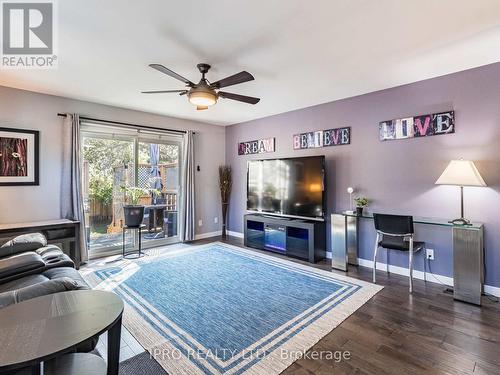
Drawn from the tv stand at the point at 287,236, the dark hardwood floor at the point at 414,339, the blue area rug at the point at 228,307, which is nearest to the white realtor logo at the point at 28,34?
the blue area rug at the point at 228,307

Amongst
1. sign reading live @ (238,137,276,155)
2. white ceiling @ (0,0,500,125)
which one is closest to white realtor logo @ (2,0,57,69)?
white ceiling @ (0,0,500,125)

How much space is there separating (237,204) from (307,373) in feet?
13.8

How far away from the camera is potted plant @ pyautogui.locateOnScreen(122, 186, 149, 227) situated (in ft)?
13.8

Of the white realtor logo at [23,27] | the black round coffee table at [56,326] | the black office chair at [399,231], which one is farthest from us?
the black office chair at [399,231]

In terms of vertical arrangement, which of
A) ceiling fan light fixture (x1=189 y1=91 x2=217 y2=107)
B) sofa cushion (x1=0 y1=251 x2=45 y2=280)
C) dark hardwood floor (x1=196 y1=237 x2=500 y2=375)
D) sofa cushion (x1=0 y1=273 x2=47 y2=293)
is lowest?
dark hardwood floor (x1=196 y1=237 x2=500 y2=375)

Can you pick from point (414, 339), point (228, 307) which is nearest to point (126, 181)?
point (228, 307)

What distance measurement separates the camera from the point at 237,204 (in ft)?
19.0

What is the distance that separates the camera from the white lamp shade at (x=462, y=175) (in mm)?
2660

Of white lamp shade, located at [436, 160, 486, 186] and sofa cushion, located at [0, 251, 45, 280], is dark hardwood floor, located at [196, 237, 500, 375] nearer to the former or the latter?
white lamp shade, located at [436, 160, 486, 186]

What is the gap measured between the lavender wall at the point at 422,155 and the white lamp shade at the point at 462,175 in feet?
0.94

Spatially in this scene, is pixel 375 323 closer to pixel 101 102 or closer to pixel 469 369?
pixel 469 369

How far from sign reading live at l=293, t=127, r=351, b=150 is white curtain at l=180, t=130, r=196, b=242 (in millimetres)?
2111

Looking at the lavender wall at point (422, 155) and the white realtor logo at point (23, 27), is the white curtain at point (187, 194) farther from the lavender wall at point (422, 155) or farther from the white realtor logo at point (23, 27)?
the white realtor logo at point (23, 27)

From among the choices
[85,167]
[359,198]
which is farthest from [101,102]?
[359,198]
